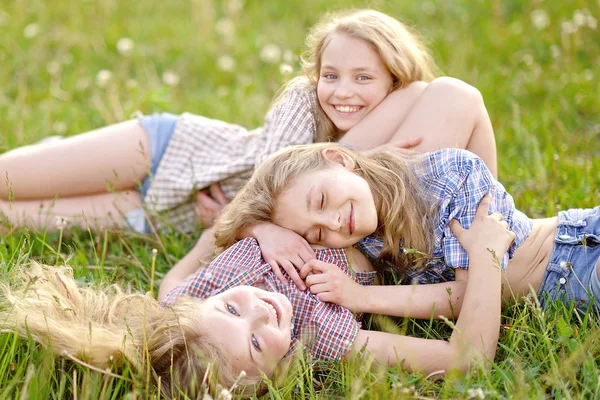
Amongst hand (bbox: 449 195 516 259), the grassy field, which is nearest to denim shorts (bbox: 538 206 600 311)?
the grassy field

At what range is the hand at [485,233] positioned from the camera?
2.62 meters

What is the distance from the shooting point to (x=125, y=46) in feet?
19.1

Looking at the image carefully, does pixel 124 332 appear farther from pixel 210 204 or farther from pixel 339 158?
pixel 210 204

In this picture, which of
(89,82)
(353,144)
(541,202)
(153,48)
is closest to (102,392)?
(353,144)

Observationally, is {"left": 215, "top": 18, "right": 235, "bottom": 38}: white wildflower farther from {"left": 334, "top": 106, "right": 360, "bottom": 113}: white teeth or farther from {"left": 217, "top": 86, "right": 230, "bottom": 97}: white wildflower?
{"left": 334, "top": 106, "right": 360, "bottom": 113}: white teeth

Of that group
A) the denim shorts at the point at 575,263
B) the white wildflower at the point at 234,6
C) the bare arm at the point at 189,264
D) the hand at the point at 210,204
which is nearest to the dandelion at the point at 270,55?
the white wildflower at the point at 234,6

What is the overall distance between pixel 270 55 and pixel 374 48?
2.56 meters

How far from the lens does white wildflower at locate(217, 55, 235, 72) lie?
19.2 ft

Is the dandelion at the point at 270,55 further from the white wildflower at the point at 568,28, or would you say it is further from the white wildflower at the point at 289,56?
the white wildflower at the point at 568,28

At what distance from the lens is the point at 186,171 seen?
12.3ft

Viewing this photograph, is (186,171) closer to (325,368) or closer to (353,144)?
(353,144)

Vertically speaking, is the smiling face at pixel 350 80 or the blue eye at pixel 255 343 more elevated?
the smiling face at pixel 350 80

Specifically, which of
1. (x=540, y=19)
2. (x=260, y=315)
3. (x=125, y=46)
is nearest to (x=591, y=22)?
Result: (x=540, y=19)

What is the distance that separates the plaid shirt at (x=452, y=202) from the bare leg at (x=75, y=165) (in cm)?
144
